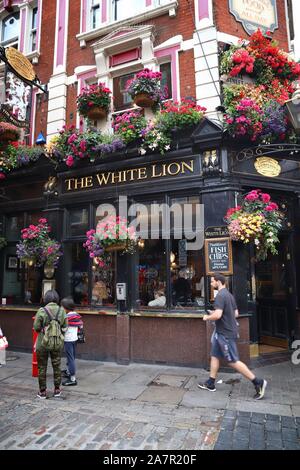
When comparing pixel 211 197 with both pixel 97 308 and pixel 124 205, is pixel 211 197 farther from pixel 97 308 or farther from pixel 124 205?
pixel 97 308

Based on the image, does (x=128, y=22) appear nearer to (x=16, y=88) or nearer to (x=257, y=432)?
(x=16, y=88)

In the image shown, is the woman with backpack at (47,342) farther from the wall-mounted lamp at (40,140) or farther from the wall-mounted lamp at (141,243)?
the wall-mounted lamp at (40,140)

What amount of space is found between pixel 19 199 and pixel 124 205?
378 centimetres

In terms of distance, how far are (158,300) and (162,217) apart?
6.50 ft

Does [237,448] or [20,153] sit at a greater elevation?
[20,153]

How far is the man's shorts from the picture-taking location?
5.52 meters

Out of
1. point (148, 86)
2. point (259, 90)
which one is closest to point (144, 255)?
point (148, 86)

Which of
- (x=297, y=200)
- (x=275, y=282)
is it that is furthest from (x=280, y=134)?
(x=275, y=282)

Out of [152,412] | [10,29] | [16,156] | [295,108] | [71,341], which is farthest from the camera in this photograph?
[10,29]

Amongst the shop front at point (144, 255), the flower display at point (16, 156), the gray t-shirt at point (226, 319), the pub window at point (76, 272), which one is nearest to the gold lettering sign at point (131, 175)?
the shop front at point (144, 255)

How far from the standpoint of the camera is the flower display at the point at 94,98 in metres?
8.70

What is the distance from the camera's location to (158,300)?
26.1 ft

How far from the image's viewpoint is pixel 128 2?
9.64 metres

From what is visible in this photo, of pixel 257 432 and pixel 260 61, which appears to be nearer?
pixel 257 432
